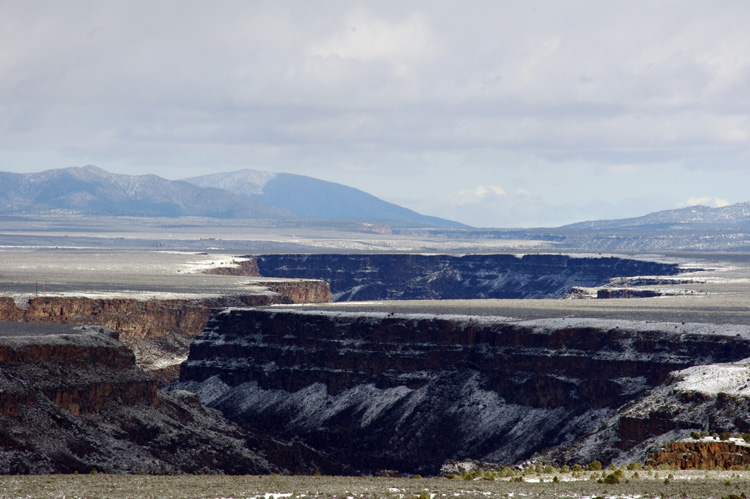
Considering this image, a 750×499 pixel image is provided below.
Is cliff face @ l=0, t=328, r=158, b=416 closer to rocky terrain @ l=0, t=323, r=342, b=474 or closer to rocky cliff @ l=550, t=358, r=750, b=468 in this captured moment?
rocky terrain @ l=0, t=323, r=342, b=474

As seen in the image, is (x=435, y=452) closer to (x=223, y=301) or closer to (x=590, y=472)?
(x=590, y=472)

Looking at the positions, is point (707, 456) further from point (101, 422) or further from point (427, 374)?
point (427, 374)

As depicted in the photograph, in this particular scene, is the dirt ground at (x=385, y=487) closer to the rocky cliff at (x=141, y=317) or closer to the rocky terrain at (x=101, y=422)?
the rocky terrain at (x=101, y=422)

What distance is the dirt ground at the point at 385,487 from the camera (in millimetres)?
55656

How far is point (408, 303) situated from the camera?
18900 centimetres

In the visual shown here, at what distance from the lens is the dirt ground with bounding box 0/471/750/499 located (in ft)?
183

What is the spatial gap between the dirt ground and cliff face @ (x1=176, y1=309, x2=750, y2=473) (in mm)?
50212

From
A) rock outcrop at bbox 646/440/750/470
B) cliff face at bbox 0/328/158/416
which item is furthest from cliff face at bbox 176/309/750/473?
rock outcrop at bbox 646/440/750/470

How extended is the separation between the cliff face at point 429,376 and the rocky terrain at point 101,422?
15.7 meters

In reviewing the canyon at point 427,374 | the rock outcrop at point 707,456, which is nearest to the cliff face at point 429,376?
the canyon at point 427,374

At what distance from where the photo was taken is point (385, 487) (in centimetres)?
6066

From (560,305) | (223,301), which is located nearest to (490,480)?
(560,305)

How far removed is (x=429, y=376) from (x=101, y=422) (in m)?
45.6

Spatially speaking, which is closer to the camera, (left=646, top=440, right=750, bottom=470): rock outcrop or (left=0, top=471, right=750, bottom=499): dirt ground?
(left=0, top=471, right=750, bottom=499): dirt ground
